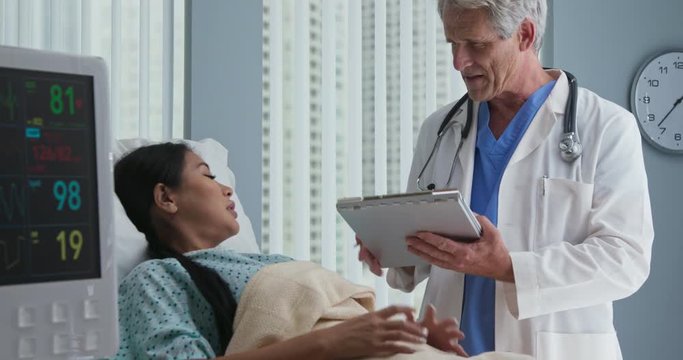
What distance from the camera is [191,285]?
1728 millimetres

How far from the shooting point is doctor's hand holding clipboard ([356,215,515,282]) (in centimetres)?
177

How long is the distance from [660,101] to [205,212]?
267cm

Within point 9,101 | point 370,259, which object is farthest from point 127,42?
point 9,101

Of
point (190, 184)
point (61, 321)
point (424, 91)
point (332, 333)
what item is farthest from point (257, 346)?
point (424, 91)

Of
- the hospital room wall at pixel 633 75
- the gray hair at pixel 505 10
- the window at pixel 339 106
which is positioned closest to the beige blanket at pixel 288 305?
the gray hair at pixel 505 10

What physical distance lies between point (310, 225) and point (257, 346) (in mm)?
1648

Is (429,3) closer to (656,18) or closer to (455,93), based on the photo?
(455,93)

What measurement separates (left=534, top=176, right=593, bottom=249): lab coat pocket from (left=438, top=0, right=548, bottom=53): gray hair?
0.33 meters

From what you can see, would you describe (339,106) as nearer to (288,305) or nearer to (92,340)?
(288,305)

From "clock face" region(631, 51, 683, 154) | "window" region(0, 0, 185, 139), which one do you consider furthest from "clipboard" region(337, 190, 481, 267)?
"clock face" region(631, 51, 683, 154)

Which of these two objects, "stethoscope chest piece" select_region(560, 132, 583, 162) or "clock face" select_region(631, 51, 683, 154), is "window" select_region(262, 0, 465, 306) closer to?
"clock face" select_region(631, 51, 683, 154)

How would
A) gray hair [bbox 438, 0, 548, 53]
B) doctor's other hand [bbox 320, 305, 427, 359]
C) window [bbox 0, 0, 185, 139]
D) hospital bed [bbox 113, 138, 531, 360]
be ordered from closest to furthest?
doctor's other hand [bbox 320, 305, 427, 359] → hospital bed [bbox 113, 138, 531, 360] → gray hair [bbox 438, 0, 548, 53] → window [bbox 0, 0, 185, 139]

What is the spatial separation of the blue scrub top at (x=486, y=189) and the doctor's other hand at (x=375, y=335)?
550 mm

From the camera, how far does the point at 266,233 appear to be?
121 inches
